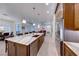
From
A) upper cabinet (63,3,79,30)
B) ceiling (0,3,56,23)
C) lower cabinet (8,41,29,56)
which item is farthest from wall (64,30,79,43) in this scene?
ceiling (0,3,56,23)

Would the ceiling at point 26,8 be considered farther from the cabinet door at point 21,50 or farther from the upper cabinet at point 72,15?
the upper cabinet at point 72,15

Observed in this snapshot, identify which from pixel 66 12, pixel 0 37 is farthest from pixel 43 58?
→ pixel 0 37

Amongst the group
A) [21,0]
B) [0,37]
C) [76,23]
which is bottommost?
[0,37]

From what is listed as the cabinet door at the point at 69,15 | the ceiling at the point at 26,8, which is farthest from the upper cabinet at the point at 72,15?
the ceiling at the point at 26,8

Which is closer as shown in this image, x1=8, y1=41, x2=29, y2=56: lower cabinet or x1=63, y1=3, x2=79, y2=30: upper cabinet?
x1=63, y1=3, x2=79, y2=30: upper cabinet

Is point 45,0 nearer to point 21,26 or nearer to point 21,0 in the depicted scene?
point 21,0

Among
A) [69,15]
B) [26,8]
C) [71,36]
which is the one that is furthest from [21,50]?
[26,8]

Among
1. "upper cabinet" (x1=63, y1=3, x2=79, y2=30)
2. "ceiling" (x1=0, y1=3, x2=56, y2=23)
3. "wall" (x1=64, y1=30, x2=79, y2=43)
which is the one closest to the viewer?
"upper cabinet" (x1=63, y1=3, x2=79, y2=30)

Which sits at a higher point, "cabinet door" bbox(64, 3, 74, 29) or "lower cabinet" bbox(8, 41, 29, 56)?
"cabinet door" bbox(64, 3, 74, 29)

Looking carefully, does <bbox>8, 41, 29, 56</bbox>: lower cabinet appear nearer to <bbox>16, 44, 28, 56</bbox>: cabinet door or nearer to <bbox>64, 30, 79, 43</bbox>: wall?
<bbox>16, 44, 28, 56</bbox>: cabinet door

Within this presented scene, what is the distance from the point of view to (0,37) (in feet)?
34.8

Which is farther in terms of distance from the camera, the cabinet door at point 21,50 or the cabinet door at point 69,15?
the cabinet door at point 21,50

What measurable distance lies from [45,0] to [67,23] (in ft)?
2.63

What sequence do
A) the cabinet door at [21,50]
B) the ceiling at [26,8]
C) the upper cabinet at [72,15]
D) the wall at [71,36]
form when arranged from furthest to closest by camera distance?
1. the ceiling at [26,8]
2. the wall at [71,36]
3. the cabinet door at [21,50]
4. the upper cabinet at [72,15]
